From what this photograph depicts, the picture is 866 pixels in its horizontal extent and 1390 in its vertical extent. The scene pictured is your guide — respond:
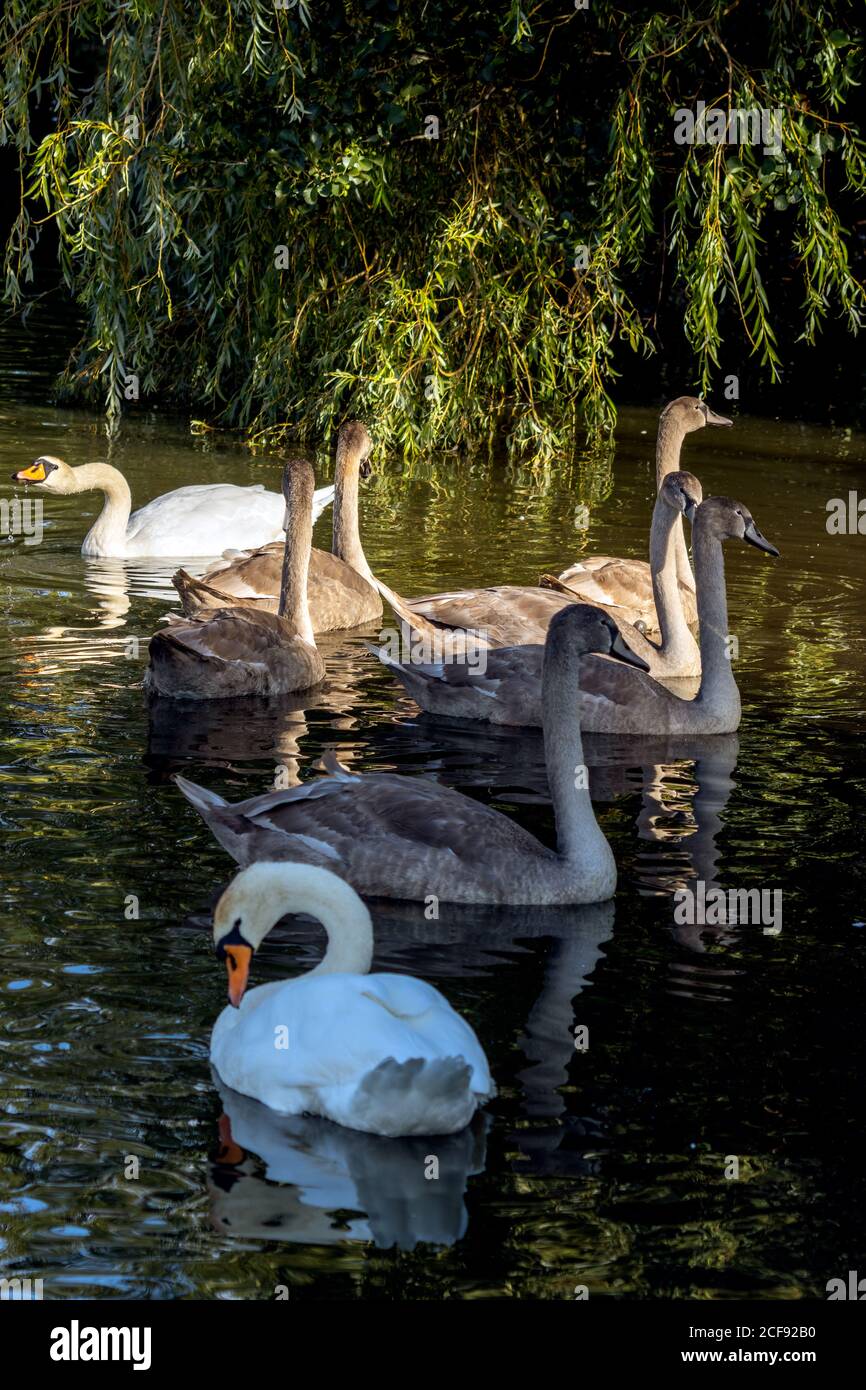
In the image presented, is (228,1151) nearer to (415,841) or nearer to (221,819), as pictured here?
(415,841)

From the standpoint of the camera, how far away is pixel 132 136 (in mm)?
15742

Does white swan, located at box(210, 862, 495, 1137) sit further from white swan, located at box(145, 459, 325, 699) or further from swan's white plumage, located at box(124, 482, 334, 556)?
swan's white plumage, located at box(124, 482, 334, 556)

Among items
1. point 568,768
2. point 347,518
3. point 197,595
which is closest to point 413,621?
point 197,595

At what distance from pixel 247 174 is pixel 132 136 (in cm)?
89

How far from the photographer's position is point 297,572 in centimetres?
1191

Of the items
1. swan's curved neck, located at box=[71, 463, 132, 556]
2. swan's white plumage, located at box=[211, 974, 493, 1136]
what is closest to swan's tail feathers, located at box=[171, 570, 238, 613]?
swan's curved neck, located at box=[71, 463, 132, 556]

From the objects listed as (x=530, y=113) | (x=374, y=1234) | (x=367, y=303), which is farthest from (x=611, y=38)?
(x=374, y=1234)

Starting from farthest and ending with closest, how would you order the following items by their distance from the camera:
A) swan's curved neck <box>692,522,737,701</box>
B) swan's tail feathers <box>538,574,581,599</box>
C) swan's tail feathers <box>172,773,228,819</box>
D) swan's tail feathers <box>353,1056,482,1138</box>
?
1. swan's tail feathers <box>538,574,581,599</box>
2. swan's curved neck <box>692,522,737,701</box>
3. swan's tail feathers <box>172,773,228,819</box>
4. swan's tail feathers <box>353,1056,482,1138</box>

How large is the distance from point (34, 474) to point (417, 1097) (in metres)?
10.3

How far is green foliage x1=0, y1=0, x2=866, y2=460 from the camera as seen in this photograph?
50.1 feet

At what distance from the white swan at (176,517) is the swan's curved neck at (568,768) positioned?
21.3ft

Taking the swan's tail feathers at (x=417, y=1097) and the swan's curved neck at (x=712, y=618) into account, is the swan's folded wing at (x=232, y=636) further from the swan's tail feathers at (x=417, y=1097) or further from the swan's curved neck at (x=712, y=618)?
the swan's tail feathers at (x=417, y=1097)

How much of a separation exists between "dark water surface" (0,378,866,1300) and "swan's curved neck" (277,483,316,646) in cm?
38

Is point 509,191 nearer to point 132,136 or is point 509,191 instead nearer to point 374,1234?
point 132,136
